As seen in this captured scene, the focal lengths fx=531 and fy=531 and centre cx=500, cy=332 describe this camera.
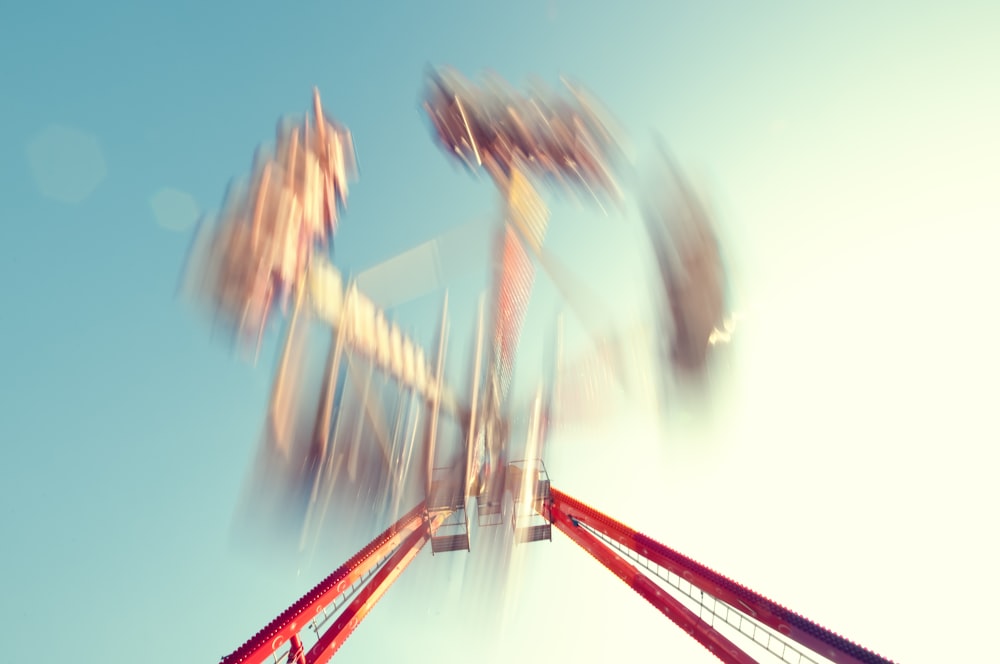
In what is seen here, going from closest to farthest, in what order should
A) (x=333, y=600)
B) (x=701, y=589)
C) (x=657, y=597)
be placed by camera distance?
1. (x=701, y=589)
2. (x=333, y=600)
3. (x=657, y=597)

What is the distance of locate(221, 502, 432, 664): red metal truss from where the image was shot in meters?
8.78

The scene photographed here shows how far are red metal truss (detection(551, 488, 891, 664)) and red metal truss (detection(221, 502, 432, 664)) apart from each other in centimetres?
582

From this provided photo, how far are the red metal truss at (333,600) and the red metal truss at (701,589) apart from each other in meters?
5.82

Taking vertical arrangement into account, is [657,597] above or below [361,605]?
above

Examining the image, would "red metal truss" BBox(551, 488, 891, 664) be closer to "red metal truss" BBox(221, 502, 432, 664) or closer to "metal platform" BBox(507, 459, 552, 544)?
"metal platform" BBox(507, 459, 552, 544)

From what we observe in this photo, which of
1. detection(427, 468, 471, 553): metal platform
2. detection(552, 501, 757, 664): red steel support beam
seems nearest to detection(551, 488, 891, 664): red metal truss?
detection(552, 501, 757, 664): red steel support beam

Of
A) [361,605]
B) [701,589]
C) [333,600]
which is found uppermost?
[701,589]

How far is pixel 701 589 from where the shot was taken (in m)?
10.9

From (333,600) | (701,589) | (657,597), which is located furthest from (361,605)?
(701,589)

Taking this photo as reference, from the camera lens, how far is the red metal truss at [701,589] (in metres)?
8.34

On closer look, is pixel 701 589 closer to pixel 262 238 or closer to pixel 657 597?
pixel 657 597

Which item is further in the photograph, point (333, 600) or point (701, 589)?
point (333, 600)

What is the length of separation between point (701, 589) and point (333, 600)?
7.75 metres

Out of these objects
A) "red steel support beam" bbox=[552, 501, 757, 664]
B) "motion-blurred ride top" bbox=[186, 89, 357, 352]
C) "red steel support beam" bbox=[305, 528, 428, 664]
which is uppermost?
"motion-blurred ride top" bbox=[186, 89, 357, 352]
